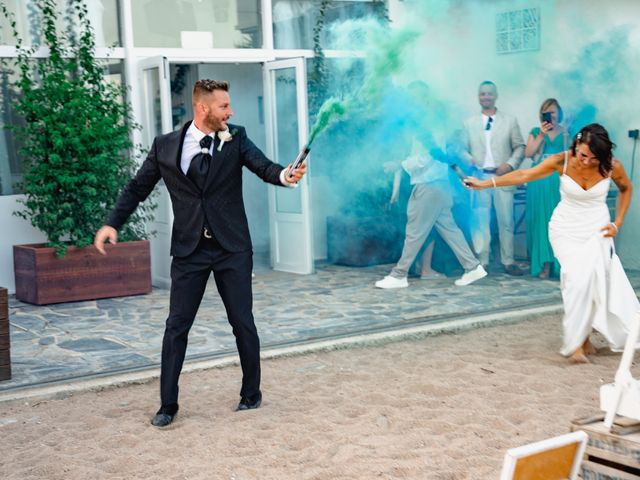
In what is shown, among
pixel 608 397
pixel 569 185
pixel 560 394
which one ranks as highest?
pixel 569 185

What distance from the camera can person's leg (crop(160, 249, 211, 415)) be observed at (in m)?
5.75

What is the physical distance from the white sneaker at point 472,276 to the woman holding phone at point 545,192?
29.3 inches

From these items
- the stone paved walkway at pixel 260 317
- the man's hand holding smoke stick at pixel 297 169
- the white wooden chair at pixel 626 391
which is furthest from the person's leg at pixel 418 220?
the white wooden chair at pixel 626 391

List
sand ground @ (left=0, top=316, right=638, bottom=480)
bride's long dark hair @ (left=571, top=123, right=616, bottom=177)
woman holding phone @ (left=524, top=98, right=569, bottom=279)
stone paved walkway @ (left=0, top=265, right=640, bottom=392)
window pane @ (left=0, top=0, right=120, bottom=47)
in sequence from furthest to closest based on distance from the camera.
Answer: woman holding phone @ (left=524, top=98, right=569, bottom=279), window pane @ (left=0, top=0, right=120, bottom=47), stone paved walkway @ (left=0, top=265, right=640, bottom=392), bride's long dark hair @ (left=571, top=123, right=616, bottom=177), sand ground @ (left=0, top=316, right=638, bottom=480)

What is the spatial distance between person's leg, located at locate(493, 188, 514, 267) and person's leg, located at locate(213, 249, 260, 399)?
549 centimetres

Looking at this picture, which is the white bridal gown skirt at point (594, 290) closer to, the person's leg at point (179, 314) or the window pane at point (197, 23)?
the person's leg at point (179, 314)

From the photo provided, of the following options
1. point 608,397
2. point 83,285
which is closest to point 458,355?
point 608,397

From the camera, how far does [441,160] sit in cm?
1041

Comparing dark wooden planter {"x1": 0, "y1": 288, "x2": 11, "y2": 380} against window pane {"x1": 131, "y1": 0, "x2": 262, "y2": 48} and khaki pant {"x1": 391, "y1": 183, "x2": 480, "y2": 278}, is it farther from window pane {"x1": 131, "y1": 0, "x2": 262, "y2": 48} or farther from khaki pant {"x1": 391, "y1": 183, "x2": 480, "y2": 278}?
window pane {"x1": 131, "y1": 0, "x2": 262, "y2": 48}

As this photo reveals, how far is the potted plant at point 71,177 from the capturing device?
952cm

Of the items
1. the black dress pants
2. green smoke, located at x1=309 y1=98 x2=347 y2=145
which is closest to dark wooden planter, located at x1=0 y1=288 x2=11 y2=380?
the black dress pants

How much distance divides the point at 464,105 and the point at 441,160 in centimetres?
107

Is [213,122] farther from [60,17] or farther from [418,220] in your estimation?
[60,17]

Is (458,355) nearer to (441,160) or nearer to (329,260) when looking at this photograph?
(441,160)
